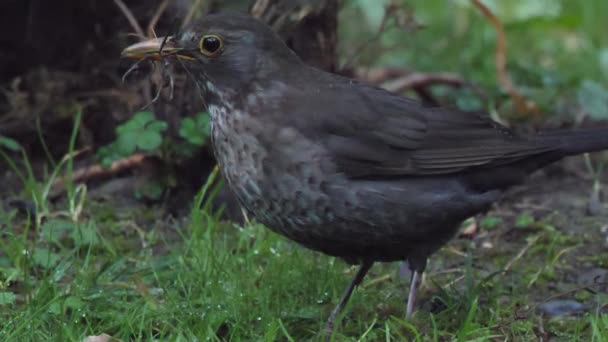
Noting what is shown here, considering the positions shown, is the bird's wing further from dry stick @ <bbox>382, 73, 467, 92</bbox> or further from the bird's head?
dry stick @ <bbox>382, 73, 467, 92</bbox>

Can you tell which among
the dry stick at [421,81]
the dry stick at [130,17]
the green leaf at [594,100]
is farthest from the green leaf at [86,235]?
the green leaf at [594,100]

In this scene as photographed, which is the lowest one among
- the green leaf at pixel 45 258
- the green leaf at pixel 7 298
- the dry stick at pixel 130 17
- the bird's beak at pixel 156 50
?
the green leaf at pixel 45 258

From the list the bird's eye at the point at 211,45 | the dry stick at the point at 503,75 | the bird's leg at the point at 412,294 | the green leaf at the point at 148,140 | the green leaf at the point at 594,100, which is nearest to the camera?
the bird's eye at the point at 211,45

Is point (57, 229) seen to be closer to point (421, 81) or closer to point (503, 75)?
point (421, 81)

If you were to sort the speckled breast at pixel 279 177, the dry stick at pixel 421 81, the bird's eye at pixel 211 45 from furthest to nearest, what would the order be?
the dry stick at pixel 421 81 → the bird's eye at pixel 211 45 → the speckled breast at pixel 279 177

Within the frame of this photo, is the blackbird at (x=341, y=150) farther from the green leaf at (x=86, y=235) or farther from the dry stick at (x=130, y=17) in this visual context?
the dry stick at (x=130, y=17)

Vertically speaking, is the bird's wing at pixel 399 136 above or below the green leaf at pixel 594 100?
above

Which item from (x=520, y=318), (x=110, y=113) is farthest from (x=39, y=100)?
(x=520, y=318)

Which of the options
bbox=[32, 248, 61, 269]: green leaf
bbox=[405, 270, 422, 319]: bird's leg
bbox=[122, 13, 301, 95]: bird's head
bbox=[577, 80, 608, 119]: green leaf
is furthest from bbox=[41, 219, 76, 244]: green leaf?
bbox=[577, 80, 608, 119]: green leaf
